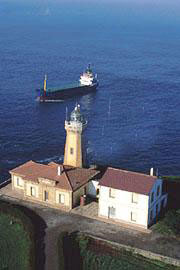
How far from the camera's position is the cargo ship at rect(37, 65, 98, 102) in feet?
437

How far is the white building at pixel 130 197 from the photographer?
2256 inches

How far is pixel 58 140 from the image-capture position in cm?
9925

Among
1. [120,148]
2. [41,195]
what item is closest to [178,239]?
[41,195]

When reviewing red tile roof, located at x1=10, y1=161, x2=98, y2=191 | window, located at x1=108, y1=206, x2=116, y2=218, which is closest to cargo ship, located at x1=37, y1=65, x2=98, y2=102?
red tile roof, located at x1=10, y1=161, x2=98, y2=191

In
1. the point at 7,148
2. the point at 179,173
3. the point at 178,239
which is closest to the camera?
the point at 178,239

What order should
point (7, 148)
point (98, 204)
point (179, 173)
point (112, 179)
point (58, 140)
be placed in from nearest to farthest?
point (112, 179) → point (98, 204) → point (179, 173) → point (7, 148) → point (58, 140)

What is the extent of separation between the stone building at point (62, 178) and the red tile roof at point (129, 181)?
542cm

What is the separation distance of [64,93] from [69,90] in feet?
7.22

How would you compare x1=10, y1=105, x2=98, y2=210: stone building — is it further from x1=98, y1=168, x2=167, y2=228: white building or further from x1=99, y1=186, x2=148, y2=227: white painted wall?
x1=98, y1=168, x2=167, y2=228: white building

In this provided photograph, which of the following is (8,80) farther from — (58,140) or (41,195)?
(41,195)

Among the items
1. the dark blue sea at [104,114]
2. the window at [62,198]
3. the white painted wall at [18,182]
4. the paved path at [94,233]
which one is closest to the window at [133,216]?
the paved path at [94,233]

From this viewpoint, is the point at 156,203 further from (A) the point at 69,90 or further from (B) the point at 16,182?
(A) the point at 69,90

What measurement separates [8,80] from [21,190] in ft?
287

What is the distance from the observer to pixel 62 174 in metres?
63.8
